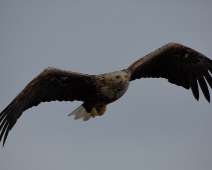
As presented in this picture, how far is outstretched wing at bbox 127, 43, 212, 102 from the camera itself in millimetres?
15305

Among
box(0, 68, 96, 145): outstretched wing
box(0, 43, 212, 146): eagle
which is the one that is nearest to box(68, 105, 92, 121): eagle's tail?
box(0, 43, 212, 146): eagle

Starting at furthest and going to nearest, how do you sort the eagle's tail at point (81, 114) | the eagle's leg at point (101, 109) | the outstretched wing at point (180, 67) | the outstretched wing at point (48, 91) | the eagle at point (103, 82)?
the eagle's tail at point (81, 114)
the outstretched wing at point (180, 67)
the eagle's leg at point (101, 109)
the eagle at point (103, 82)
the outstretched wing at point (48, 91)

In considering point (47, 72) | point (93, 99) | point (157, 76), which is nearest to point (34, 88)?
point (47, 72)

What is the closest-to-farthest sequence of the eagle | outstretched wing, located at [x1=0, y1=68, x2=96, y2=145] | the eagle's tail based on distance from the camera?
outstretched wing, located at [x1=0, y1=68, x2=96, y2=145]
the eagle
the eagle's tail

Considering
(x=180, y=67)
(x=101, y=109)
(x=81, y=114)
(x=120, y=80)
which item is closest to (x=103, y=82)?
(x=120, y=80)

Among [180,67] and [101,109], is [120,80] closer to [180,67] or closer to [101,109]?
[101,109]

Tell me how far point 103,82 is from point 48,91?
3.68 feet

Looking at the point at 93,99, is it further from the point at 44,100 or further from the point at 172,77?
the point at 172,77

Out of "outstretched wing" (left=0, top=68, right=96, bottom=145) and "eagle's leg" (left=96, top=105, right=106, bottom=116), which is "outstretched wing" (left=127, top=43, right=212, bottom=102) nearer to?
"eagle's leg" (left=96, top=105, right=106, bottom=116)

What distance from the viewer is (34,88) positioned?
46.2 ft

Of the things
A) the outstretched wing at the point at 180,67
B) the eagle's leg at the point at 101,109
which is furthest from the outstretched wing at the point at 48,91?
A: the outstretched wing at the point at 180,67

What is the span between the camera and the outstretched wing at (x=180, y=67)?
50.2ft

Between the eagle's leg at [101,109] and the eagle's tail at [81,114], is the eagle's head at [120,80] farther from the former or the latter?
the eagle's tail at [81,114]

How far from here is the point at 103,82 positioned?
46.9 ft
